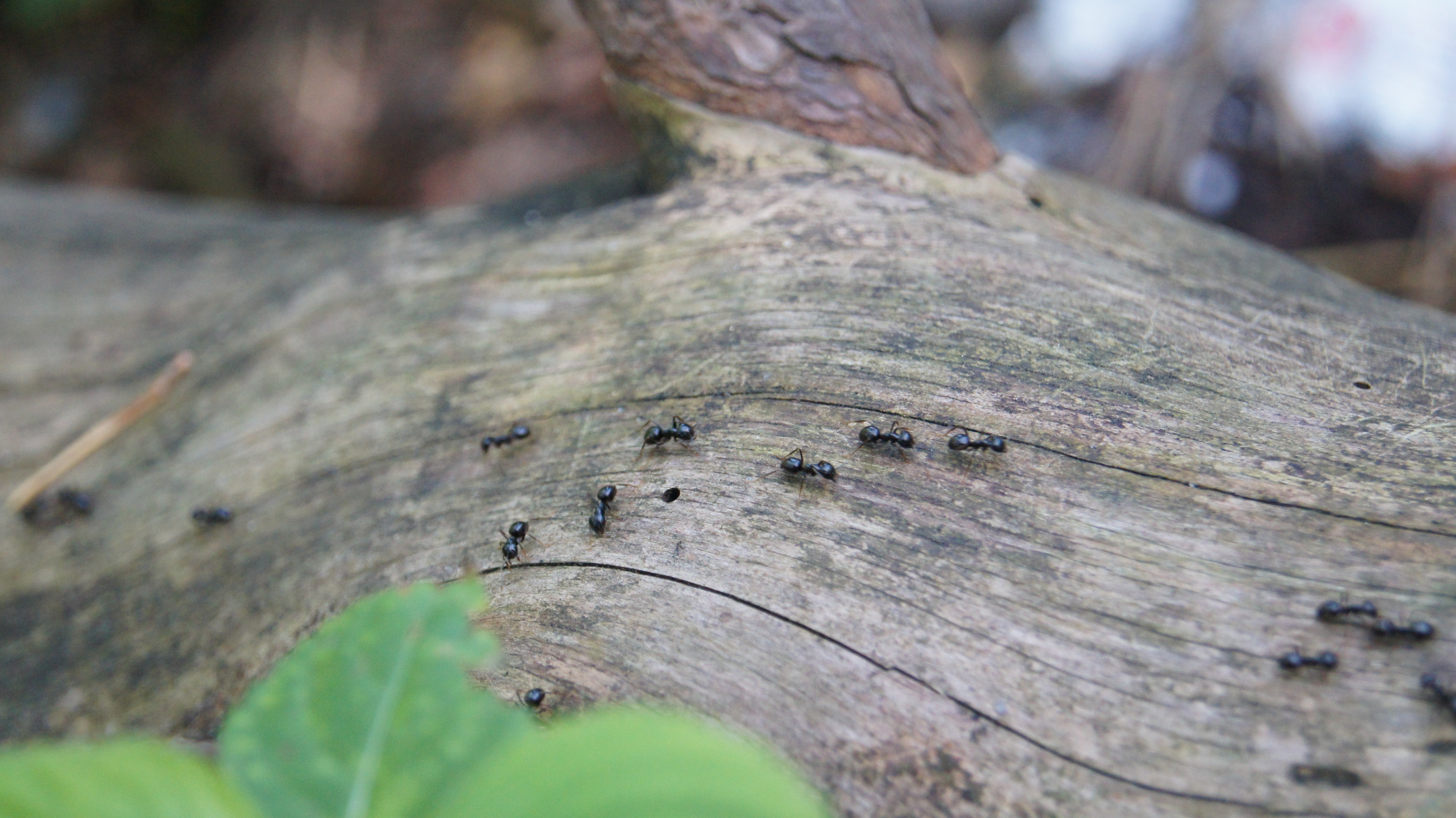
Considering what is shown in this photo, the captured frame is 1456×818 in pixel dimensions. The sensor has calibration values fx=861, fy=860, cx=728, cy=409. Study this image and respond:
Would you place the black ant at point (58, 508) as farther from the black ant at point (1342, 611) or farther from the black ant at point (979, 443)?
the black ant at point (1342, 611)

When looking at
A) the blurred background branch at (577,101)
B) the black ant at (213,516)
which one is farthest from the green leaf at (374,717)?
the blurred background branch at (577,101)

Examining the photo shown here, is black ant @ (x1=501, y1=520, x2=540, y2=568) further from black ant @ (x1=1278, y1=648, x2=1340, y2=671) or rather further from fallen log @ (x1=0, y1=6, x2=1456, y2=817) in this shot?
black ant @ (x1=1278, y1=648, x2=1340, y2=671)

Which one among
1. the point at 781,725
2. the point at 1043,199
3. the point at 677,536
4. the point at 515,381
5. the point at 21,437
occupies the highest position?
the point at 1043,199

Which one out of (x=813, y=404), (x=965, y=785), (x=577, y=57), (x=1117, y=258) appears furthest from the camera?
(x=577, y=57)

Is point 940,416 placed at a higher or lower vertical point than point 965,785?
higher

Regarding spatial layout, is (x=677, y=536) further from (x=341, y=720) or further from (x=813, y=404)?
(x=341, y=720)

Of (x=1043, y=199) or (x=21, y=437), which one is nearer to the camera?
(x=1043, y=199)


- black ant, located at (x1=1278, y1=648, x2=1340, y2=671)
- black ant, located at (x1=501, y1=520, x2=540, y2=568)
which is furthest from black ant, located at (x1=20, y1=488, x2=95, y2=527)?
black ant, located at (x1=1278, y1=648, x2=1340, y2=671)

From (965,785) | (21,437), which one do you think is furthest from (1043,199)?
(21,437)
